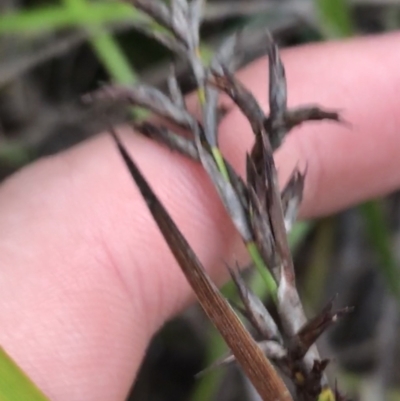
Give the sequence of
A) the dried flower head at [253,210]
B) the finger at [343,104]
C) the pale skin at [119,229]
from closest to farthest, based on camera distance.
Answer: the dried flower head at [253,210], the pale skin at [119,229], the finger at [343,104]

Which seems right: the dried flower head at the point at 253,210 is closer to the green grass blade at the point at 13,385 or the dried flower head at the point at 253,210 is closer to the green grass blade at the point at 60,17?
the green grass blade at the point at 13,385

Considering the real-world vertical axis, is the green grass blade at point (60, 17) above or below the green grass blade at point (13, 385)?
above

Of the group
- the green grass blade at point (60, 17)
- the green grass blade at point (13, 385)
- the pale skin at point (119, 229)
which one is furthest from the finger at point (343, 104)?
the green grass blade at point (13, 385)

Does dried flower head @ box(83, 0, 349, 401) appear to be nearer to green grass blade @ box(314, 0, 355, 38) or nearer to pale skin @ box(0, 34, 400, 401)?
pale skin @ box(0, 34, 400, 401)

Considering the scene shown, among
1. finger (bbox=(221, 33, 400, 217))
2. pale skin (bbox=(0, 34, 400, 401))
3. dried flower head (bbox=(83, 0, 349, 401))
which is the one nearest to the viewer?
dried flower head (bbox=(83, 0, 349, 401))

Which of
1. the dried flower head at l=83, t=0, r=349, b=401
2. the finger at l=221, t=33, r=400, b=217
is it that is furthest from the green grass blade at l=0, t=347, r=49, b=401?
the finger at l=221, t=33, r=400, b=217

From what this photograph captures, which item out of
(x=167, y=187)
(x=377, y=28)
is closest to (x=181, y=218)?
(x=167, y=187)

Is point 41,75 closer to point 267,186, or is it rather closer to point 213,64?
point 213,64
